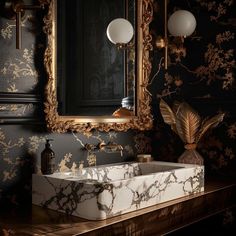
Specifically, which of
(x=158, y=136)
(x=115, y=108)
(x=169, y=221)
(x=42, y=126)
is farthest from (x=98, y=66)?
(x=169, y=221)

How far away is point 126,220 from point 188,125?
0.84 m

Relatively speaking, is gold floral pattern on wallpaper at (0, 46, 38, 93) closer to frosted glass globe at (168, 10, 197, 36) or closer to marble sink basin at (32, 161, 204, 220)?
marble sink basin at (32, 161, 204, 220)

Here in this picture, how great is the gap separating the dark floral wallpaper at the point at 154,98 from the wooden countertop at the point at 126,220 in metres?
0.22

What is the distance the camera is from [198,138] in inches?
87.4

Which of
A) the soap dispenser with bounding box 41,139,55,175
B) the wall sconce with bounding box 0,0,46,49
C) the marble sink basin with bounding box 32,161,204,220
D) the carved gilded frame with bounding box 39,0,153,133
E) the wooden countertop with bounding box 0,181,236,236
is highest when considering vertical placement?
the wall sconce with bounding box 0,0,46,49

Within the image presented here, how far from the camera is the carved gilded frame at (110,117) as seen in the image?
1794 mm

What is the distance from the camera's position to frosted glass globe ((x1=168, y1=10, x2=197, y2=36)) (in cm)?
220

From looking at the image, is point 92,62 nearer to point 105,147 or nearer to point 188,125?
point 105,147

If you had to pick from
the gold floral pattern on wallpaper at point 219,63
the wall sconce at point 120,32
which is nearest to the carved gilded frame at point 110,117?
the wall sconce at point 120,32

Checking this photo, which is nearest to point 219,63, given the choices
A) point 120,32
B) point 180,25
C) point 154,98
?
point 180,25

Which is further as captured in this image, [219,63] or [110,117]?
[219,63]

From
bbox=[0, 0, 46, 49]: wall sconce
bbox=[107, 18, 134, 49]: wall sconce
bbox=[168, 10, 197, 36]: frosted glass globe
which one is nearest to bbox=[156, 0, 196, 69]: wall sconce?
bbox=[168, 10, 197, 36]: frosted glass globe

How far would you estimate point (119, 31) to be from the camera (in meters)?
2.08

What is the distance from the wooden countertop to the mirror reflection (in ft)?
1.70
